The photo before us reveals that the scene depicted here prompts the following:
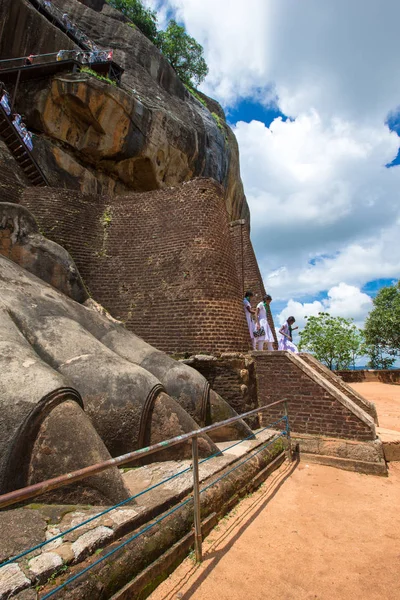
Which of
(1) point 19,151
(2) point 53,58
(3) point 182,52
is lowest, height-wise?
(1) point 19,151

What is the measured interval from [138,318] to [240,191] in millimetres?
23870

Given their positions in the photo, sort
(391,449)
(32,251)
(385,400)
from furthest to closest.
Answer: (385,400) → (32,251) → (391,449)

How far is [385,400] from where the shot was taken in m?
13.2

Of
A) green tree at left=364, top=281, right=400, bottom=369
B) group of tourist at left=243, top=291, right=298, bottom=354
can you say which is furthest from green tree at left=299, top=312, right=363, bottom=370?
group of tourist at left=243, top=291, right=298, bottom=354

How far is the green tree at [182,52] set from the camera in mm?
28453

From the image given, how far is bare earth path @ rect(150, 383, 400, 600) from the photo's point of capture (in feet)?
8.36

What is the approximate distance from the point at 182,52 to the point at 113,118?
17.7 metres

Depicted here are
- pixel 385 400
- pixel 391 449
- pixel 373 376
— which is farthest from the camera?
pixel 373 376

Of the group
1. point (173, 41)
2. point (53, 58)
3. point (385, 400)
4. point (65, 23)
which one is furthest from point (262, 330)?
point (173, 41)

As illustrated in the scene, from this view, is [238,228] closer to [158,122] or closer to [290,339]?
[290,339]

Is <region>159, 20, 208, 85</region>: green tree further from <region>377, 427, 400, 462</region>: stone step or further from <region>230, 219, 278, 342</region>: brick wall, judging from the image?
<region>377, 427, 400, 462</region>: stone step

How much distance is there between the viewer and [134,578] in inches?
91.7

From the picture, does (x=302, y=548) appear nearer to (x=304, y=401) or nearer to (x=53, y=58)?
(x=304, y=401)

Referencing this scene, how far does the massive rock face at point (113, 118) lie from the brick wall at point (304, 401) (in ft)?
41.1
